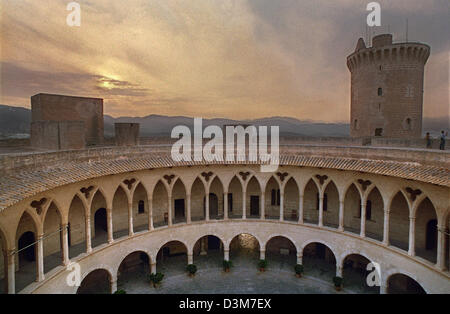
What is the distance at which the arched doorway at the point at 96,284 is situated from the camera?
17603 millimetres

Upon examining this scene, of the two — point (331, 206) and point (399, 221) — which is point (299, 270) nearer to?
point (331, 206)

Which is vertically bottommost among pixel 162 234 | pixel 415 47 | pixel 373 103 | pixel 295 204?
pixel 162 234

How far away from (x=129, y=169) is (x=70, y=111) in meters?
8.92

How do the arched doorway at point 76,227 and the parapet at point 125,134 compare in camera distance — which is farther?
the parapet at point 125,134

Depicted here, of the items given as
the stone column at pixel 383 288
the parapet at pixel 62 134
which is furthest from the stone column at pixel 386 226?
the parapet at pixel 62 134

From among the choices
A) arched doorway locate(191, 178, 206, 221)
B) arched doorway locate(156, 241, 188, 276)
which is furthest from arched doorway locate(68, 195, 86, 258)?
arched doorway locate(191, 178, 206, 221)

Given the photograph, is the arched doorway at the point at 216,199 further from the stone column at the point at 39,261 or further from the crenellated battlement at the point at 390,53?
the crenellated battlement at the point at 390,53

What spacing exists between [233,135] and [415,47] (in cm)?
1902

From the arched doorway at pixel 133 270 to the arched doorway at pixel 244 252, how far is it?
670 cm

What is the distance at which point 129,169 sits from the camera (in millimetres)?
16219

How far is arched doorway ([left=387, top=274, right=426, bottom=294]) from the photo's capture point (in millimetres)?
17312

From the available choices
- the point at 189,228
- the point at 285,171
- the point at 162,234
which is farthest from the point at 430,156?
the point at 162,234

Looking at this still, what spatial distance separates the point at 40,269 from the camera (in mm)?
11984
